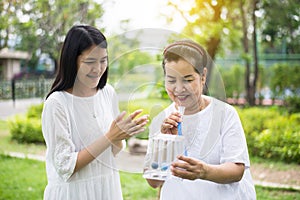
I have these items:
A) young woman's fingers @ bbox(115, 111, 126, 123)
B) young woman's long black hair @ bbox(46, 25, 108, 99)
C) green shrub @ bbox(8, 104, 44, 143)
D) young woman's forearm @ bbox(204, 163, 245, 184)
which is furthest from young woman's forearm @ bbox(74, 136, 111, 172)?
green shrub @ bbox(8, 104, 44, 143)

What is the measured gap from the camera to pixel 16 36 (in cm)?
1312

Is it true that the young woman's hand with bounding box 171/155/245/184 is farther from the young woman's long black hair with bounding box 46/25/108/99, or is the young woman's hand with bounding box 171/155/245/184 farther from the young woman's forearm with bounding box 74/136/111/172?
the young woman's long black hair with bounding box 46/25/108/99

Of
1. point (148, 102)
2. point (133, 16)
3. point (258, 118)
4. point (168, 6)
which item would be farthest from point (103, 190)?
point (258, 118)

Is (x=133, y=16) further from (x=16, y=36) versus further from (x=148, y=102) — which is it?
(x=16, y=36)

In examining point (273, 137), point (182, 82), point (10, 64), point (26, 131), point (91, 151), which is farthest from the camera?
point (10, 64)

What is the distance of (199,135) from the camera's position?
1.46 m

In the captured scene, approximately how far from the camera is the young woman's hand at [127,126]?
4.48 feet

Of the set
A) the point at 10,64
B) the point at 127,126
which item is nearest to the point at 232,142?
the point at 127,126

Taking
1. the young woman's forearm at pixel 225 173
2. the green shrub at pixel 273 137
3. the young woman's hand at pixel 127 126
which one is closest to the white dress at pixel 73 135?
the young woman's hand at pixel 127 126

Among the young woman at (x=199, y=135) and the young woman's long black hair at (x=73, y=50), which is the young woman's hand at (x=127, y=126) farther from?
the young woman's long black hair at (x=73, y=50)

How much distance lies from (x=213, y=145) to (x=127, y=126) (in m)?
0.31

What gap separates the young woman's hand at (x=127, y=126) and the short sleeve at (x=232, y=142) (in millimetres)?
295

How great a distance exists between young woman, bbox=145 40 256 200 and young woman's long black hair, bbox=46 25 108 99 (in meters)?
0.33

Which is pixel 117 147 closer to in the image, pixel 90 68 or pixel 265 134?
pixel 90 68
